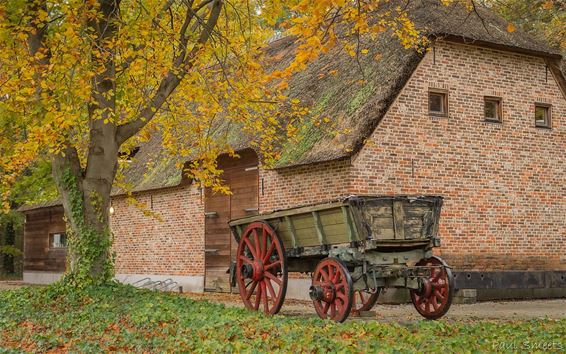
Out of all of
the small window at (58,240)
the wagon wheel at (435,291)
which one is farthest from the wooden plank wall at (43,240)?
the wagon wheel at (435,291)

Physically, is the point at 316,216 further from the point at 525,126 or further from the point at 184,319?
the point at 525,126

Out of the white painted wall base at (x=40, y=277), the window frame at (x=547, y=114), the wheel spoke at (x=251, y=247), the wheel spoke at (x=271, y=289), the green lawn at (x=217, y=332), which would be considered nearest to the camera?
the green lawn at (x=217, y=332)

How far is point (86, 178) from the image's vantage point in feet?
44.9

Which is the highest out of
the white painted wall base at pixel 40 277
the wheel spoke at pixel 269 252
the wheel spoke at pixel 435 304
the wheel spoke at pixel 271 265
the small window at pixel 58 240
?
the small window at pixel 58 240

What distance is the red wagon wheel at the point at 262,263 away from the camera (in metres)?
11.1

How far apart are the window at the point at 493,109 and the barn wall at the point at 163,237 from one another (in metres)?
7.61

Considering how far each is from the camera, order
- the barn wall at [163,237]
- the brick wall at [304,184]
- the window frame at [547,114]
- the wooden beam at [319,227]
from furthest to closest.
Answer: the barn wall at [163,237]
the window frame at [547,114]
the brick wall at [304,184]
the wooden beam at [319,227]

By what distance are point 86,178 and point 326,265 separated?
5487 mm

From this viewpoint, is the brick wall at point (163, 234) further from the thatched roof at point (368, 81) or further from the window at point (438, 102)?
the window at point (438, 102)

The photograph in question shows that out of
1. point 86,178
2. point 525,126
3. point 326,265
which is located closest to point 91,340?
point 326,265

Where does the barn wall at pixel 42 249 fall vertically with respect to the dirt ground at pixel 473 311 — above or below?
above

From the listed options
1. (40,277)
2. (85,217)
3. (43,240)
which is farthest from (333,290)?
(40,277)

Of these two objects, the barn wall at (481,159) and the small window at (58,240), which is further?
the small window at (58,240)

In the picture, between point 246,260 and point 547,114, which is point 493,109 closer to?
point 547,114
